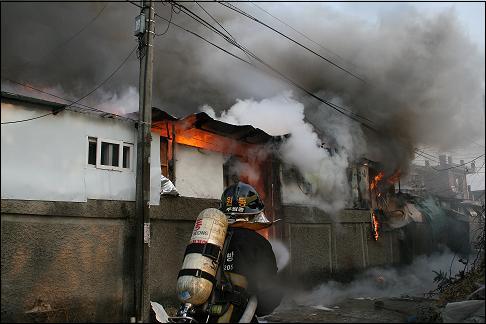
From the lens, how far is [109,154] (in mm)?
7191

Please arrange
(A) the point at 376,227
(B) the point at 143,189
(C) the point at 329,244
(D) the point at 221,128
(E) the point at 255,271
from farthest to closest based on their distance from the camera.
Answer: (A) the point at 376,227
(C) the point at 329,244
(D) the point at 221,128
(B) the point at 143,189
(E) the point at 255,271

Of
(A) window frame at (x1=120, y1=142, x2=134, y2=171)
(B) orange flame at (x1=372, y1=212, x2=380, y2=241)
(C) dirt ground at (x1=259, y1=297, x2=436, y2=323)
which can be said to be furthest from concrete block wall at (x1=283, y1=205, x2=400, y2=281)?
(A) window frame at (x1=120, y1=142, x2=134, y2=171)

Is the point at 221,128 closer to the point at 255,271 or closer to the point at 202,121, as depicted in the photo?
the point at 202,121

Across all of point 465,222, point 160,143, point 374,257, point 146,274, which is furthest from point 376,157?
point 146,274

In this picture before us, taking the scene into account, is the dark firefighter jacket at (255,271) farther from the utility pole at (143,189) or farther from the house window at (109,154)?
the house window at (109,154)

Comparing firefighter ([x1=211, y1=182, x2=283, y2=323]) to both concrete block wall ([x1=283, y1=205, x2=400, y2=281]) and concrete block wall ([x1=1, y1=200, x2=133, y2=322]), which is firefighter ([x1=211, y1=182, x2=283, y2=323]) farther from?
concrete block wall ([x1=283, y1=205, x2=400, y2=281])

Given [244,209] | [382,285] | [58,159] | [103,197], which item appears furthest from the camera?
[382,285]

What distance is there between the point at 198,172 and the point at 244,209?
445cm

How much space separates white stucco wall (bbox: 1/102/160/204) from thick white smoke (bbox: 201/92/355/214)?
132 inches

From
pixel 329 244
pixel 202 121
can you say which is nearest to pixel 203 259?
pixel 202 121

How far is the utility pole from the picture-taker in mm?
6527

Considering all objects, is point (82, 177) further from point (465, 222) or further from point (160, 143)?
point (465, 222)

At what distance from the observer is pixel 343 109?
1365 centimetres

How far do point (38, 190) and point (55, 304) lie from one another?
167 centimetres
